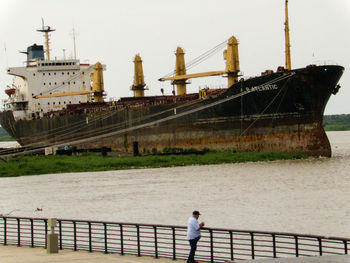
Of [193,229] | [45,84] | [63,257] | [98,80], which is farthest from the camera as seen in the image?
[45,84]

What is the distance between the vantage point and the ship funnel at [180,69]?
52594 mm

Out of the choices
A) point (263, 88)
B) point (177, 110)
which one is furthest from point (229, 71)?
point (263, 88)

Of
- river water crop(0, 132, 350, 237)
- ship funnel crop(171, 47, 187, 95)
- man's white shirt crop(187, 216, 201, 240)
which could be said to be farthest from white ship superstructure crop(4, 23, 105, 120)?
man's white shirt crop(187, 216, 201, 240)

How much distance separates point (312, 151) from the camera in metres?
37.8

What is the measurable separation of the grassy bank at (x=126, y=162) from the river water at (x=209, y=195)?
64.8 inches

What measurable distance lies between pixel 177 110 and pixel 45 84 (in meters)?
18.9

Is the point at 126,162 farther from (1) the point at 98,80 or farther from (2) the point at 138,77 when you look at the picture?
(1) the point at 98,80

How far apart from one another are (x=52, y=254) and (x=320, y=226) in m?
7.67

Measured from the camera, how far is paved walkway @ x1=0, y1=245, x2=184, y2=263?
40.7 feet

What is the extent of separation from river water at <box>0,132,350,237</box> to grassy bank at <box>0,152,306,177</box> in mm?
1645

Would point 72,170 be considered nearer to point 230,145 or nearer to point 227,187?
point 230,145

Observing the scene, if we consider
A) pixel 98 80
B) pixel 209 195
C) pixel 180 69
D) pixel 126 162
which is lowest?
pixel 209 195

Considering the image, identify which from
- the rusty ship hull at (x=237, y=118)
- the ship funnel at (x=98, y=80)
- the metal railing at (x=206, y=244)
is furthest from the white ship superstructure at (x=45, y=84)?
the metal railing at (x=206, y=244)

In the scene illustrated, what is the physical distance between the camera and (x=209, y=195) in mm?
25219
